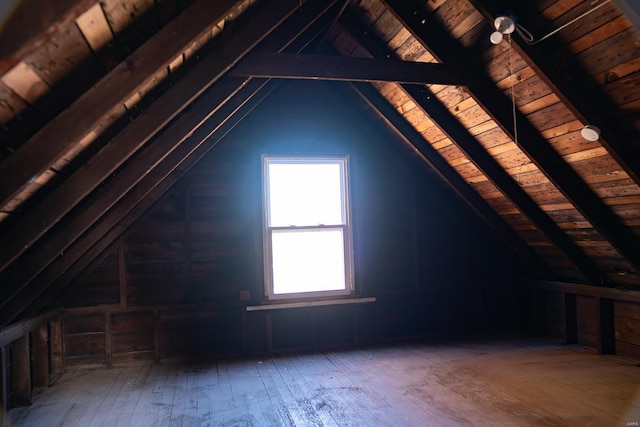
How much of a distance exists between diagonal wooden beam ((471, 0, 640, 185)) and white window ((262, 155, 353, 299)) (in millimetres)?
2412

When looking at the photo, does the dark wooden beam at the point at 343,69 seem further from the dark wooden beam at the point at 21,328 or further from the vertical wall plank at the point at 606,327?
the vertical wall plank at the point at 606,327

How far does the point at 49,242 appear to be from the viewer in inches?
101

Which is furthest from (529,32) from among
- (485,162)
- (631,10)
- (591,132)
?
(485,162)

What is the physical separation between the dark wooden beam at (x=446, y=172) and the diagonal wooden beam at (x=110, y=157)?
2.11 metres

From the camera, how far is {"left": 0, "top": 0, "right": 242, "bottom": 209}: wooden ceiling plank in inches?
62.7

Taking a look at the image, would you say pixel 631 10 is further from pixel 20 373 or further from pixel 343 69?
pixel 20 373

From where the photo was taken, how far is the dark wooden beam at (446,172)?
4199 mm

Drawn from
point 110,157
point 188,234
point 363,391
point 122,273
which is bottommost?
point 363,391

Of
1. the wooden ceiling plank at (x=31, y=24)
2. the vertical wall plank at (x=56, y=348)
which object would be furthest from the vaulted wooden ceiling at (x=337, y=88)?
the vertical wall plank at (x=56, y=348)

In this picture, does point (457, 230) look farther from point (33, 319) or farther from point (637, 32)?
point (33, 319)

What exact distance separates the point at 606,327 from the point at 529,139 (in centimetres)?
222

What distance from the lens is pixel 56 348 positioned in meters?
4.03

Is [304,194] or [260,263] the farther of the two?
[304,194]

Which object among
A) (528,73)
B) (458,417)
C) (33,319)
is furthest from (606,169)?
(33,319)
